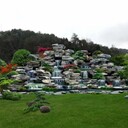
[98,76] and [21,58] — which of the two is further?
[21,58]

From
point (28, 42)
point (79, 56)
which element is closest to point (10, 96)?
point (79, 56)

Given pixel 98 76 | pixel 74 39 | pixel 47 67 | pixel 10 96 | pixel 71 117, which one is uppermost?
pixel 74 39

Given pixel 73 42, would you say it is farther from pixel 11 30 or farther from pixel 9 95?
pixel 9 95

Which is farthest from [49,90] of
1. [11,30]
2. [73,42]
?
[11,30]

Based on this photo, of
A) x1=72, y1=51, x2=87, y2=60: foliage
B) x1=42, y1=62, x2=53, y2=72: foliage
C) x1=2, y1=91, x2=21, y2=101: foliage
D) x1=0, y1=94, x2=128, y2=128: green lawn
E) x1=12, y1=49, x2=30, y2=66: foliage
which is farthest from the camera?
x1=72, y1=51, x2=87, y2=60: foliage

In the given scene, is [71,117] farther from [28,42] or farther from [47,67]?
[28,42]

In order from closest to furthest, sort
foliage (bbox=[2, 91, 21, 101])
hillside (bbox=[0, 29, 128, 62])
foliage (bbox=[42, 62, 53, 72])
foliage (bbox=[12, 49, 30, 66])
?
foliage (bbox=[2, 91, 21, 101])
foliage (bbox=[42, 62, 53, 72])
foliage (bbox=[12, 49, 30, 66])
hillside (bbox=[0, 29, 128, 62])

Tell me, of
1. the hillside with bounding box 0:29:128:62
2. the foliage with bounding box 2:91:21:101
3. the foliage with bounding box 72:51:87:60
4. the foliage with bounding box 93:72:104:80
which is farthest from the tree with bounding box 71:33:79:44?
the foliage with bounding box 2:91:21:101

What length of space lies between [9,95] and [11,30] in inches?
1496

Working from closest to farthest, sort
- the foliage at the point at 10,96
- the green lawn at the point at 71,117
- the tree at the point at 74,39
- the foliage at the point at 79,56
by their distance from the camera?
the green lawn at the point at 71,117, the foliage at the point at 10,96, the foliage at the point at 79,56, the tree at the point at 74,39

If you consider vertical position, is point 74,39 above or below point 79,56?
above

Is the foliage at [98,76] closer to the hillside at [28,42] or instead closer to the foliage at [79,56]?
the foliage at [79,56]

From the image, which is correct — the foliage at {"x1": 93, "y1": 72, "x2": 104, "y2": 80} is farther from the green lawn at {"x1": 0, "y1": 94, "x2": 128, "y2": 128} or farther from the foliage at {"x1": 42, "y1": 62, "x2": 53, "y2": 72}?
the green lawn at {"x1": 0, "y1": 94, "x2": 128, "y2": 128}

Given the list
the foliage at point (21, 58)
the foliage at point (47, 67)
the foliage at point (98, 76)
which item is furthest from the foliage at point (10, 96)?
the foliage at point (21, 58)
